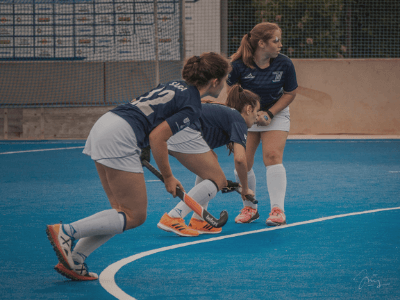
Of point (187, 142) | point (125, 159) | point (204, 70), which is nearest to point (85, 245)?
point (125, 159)

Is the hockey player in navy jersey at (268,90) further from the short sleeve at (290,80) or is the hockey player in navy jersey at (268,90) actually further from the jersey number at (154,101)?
the jersey number at (154,101)

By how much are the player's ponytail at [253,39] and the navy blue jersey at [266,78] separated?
66mm

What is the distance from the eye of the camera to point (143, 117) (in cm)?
360

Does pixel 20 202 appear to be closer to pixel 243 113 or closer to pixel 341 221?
pixel 243 113

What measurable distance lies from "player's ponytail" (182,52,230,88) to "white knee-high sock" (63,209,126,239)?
0.88m

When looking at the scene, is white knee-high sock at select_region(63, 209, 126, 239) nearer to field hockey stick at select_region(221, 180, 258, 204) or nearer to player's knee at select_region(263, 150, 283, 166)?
field hockey stick at select_region(221, 180, 258, 204)

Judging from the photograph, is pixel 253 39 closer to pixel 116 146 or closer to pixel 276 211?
pixel 276 211

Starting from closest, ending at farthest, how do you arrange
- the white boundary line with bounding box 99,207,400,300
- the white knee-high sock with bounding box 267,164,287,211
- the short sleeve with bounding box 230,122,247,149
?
1. the white boundary line with bounding box 99,207,400,300
2. the short sleeve with bounding box 230,122,247,149
3. the white knee-high sock with bounding box 267,164,287,211

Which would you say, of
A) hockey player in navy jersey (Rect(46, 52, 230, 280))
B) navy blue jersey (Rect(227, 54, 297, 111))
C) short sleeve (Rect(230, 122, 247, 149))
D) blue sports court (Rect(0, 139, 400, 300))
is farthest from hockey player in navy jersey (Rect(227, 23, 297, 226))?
hockey player in navy jersey (Rect(46, 52, 230, 280))

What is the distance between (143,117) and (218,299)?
3.46ft

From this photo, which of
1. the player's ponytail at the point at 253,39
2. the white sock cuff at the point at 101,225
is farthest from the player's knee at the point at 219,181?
the white sock cuff at the point at 101,225

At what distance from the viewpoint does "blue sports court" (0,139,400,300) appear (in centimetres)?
349

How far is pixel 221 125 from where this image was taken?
16.4ft

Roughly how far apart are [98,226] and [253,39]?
8.39 ft
